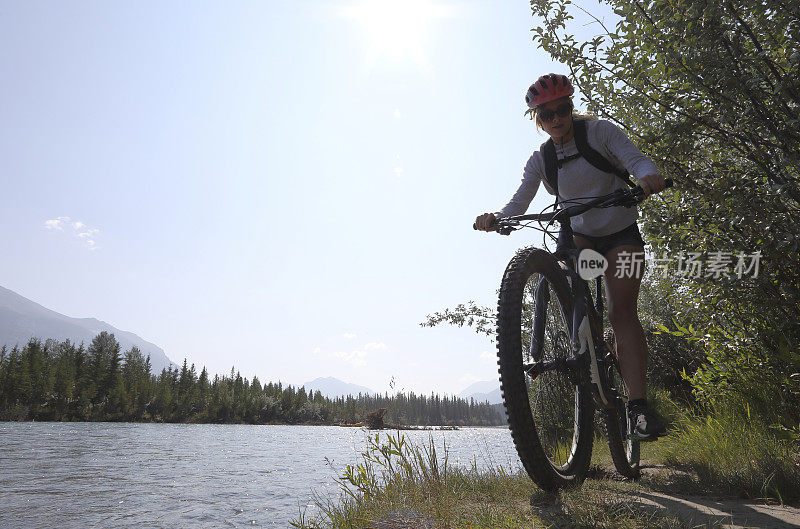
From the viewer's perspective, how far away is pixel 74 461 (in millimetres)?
15797

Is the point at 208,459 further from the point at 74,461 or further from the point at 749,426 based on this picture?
the point at 749,426

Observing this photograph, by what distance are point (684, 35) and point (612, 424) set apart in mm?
3561

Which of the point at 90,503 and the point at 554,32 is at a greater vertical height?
the point at 554,32

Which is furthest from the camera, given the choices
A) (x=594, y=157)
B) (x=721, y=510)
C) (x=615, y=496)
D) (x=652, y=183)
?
(x=594, y=157)

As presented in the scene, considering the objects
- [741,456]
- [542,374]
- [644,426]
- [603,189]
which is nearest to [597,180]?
[603,189]

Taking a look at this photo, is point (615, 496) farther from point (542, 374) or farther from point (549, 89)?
point (549, 89)

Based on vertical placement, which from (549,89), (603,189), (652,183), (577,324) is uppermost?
(549,89)

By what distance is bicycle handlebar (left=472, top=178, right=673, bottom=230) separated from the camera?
3184mm

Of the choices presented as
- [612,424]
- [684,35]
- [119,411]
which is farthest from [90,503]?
[119,411]

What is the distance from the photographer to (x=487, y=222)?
12.2ft

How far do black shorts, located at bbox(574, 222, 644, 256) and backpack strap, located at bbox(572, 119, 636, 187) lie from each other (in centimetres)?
38

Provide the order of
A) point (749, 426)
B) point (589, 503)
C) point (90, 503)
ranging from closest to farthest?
point (589, 503)
point (749, 426)
point (90, 503)

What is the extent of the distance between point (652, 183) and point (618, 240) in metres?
0.77

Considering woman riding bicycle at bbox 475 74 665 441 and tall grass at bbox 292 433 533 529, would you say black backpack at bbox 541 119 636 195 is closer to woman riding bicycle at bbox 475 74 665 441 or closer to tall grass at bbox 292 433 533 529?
woman riding bicycle at bbox 475 74 665 441
